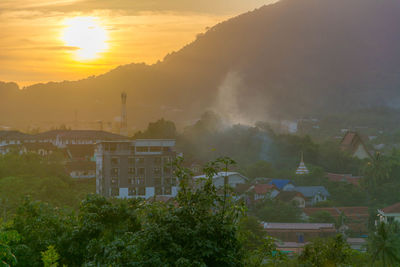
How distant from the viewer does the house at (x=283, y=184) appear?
41300 millimetres

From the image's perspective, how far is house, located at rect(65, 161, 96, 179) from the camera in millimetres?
47031

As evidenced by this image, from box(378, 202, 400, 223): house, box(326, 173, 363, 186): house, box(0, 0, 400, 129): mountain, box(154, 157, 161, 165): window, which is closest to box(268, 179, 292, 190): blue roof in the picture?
box(326, 173, 363, 186): house

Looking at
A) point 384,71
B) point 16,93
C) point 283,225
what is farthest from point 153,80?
point 283,225

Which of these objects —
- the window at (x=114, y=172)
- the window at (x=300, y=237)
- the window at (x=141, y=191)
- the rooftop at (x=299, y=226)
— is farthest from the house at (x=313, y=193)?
the window at (x=114, y=172)

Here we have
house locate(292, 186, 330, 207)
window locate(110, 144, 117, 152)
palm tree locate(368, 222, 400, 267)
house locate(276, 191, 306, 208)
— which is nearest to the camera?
palm tree locate(368, 222, 400, 267)

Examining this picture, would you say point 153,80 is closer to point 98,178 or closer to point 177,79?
point 177,79

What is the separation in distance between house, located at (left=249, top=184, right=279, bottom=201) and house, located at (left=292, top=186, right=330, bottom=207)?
1.62 metres

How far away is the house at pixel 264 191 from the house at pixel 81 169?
12.2 metres

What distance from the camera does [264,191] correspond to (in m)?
38.5

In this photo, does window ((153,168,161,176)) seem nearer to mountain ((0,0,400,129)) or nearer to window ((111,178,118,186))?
window ((111,178,118,186))

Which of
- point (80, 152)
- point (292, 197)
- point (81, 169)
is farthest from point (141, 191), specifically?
point (80, 152)

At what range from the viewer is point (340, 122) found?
95562 millimetres

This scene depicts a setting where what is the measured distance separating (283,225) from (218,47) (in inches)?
4137

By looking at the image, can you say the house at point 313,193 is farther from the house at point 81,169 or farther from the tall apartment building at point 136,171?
the house at point 81,169
